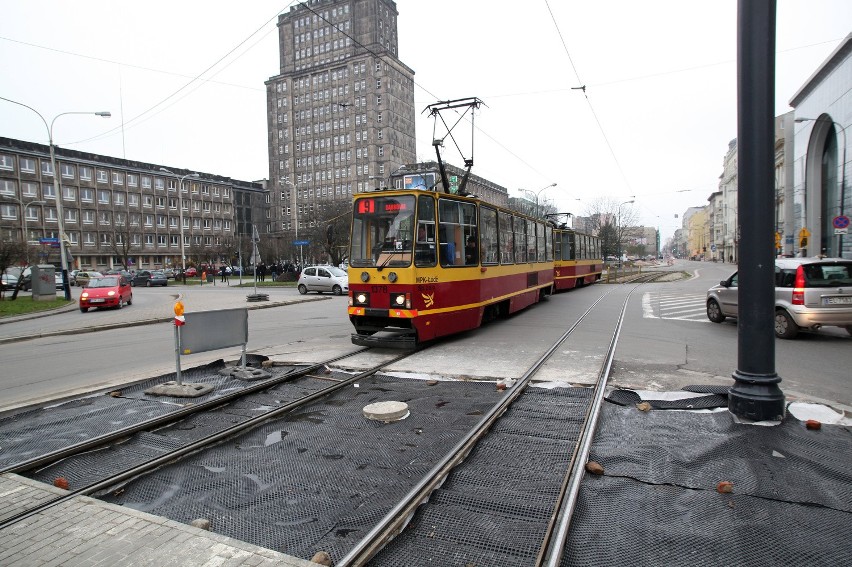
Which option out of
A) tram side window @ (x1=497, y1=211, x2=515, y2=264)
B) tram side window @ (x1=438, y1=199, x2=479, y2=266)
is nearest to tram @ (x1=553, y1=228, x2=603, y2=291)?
tram side window @ (x1=497, y1=211, x2=515, y2=264)

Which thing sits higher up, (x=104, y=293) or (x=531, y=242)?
(x=531, y=242)

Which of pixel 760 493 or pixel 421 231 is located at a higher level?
pixel 421 231

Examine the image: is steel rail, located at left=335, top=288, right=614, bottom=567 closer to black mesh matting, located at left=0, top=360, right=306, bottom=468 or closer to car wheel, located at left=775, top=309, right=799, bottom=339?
black mesh matting, located at left=0, top=360, right=306, bottom=468

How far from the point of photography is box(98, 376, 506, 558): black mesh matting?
3383mm

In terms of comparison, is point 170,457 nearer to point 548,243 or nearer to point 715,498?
point 715,498

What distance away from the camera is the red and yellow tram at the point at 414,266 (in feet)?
30.8

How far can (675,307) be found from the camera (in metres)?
17.7

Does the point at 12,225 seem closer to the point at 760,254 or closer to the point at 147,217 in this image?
the point at 147,217

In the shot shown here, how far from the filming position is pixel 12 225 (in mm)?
65000

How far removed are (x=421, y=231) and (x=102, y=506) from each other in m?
6.88

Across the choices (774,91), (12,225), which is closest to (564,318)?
(774,91)

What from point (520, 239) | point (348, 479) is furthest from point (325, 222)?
point (348, 479)

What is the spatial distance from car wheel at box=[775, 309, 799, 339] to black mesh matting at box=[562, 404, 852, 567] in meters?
6.26

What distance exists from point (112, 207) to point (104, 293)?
219 ft
